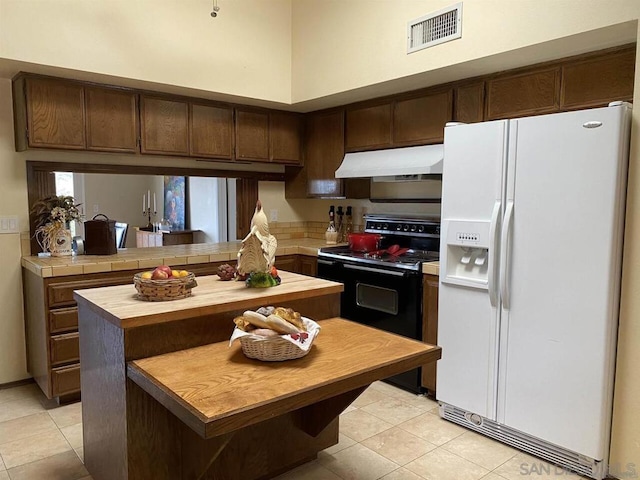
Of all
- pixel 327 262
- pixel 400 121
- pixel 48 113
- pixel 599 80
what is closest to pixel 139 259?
pixel 48 113

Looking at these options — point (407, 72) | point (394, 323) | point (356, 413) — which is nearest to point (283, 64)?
point (407, 72)

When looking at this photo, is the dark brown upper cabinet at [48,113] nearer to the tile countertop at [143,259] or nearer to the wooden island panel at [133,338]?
the tile countertop at [143,259]

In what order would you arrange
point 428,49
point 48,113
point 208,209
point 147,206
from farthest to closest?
point 147,206, point 208,209, point 48,113, point 428,49

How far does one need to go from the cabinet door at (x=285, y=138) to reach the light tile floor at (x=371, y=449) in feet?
7.33

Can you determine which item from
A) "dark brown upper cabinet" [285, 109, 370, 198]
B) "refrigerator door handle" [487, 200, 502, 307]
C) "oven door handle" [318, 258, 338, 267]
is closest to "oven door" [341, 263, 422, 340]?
"oven door handle" [318, 258, 338, 267]

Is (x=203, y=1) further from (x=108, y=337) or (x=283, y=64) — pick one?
(x=108, y=337)

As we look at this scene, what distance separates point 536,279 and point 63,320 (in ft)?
9.17

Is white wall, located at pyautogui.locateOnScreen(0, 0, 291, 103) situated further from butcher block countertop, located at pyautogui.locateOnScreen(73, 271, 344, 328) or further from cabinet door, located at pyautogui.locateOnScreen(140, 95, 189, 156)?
butcher block countertop, located at pyautogui.locateOnScreen(73, 271, 344, 328)

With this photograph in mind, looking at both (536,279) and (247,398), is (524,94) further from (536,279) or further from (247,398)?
(247,398)

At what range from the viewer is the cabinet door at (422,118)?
3311 mm

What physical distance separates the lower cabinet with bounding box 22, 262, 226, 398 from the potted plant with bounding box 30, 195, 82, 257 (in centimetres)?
26

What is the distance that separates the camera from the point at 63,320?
10.0ft

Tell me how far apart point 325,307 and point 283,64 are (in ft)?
8.04

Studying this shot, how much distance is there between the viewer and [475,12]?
2.75 m
